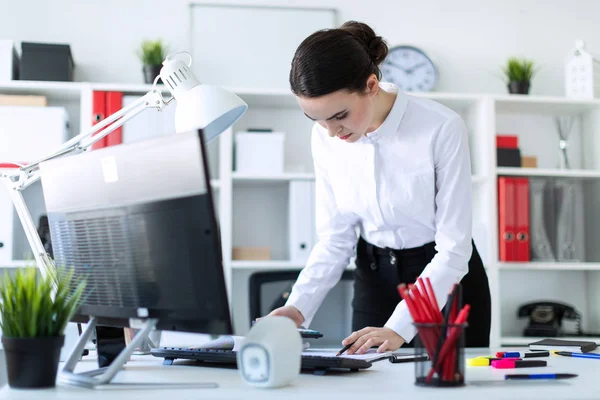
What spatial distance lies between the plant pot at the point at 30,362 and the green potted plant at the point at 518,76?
9.71 ft

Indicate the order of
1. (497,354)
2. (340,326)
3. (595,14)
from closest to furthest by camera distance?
1. (497,354)
2. (340,326)
3. (595,14)

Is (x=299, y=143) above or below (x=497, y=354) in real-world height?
above

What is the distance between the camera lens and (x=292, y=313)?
1.84m

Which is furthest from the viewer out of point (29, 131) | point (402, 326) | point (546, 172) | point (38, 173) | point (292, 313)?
point (546, 172)

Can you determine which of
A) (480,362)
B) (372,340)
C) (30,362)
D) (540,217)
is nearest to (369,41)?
(372,340)

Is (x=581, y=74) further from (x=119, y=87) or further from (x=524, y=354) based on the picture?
(x=524, y=354)

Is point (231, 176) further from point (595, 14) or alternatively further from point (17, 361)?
point (17, 361)

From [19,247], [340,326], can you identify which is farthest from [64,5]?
[340,326]

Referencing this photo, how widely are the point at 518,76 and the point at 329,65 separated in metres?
2.20

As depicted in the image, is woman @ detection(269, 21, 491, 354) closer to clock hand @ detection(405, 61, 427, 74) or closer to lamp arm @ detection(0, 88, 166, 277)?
lamp arm @ detection(0, 88, 166, 277)

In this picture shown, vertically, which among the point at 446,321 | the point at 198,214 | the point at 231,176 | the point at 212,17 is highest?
the point at 212,17

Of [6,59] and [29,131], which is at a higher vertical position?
[6,59]

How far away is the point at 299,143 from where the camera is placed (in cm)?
369

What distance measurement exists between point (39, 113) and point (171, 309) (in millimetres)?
2432
